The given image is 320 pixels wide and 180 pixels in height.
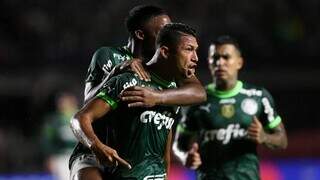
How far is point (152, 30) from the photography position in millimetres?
5723

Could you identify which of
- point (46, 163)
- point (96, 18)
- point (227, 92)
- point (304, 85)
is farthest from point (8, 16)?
point (227, 92)

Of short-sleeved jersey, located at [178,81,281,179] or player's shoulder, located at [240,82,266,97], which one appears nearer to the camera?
short-sleeved jersey, located at [178,81,281,179]

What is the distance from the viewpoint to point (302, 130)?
1281 cm

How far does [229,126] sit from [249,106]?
27 centimetres

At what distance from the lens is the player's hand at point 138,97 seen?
195 inches

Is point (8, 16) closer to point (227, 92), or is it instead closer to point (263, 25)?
point (263, 25)

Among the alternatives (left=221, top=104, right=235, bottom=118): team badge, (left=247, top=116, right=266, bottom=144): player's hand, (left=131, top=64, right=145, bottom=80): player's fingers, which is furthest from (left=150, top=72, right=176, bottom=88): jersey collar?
(left=221, top=104, right=235, bottom=118): team badge

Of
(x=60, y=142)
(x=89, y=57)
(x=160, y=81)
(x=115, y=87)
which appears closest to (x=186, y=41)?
(x=160, y=81)

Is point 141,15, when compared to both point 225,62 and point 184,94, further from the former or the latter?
point 225,62

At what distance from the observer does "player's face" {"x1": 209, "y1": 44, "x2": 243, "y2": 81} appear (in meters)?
7.17

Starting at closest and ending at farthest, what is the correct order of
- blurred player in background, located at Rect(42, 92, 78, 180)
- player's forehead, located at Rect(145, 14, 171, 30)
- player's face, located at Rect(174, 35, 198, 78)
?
player's face, located at Rect(174, 35, 198, 78) < player's forehead, located at Rect(145, 14, 171, 30) < blurred player in background, located at Rect(42, 92, 78, 180)

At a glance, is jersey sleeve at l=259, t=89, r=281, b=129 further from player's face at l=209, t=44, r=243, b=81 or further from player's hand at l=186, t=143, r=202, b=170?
player's hand at l=186, t=143, r=202, b=170

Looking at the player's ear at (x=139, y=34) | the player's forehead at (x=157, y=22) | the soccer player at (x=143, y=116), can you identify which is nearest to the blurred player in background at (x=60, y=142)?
the player's ear at (x=139, y=34)

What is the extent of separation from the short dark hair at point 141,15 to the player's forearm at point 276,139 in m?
1.68
